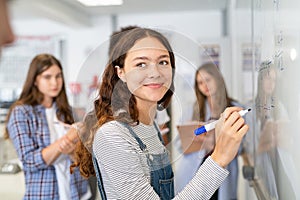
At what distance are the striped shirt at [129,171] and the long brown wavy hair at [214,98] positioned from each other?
18cm

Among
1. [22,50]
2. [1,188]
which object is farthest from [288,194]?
[22,50]

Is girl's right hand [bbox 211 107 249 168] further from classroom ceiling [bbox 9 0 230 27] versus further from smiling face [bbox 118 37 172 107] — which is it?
classroom ceiling [bbox 9 0 230 27]

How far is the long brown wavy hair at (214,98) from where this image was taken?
3.29ft

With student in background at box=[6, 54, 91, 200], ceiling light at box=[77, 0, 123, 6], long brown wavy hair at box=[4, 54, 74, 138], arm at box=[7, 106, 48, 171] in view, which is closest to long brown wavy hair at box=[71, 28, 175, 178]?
student in background at box=[6, 54, 91, 200]

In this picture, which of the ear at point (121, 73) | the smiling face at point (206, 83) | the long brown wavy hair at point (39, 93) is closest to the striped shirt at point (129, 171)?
the ear at point (121, 73)

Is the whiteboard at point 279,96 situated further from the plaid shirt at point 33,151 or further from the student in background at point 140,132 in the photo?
the plaid shirt at point 33,151

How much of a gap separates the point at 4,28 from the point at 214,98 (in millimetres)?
608

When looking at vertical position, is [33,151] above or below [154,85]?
below

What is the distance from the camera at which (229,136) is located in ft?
2.71

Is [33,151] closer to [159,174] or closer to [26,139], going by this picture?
[26,139]

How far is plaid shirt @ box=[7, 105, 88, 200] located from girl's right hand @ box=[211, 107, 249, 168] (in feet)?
3.18

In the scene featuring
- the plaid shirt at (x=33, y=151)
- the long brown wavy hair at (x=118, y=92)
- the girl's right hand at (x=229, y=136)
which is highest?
the long brown wavy hair at (x=118, y=92)

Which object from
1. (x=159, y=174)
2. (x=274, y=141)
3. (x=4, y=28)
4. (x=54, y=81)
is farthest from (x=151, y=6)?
(x=4, y=28)

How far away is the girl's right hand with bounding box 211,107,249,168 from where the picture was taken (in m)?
0.82
